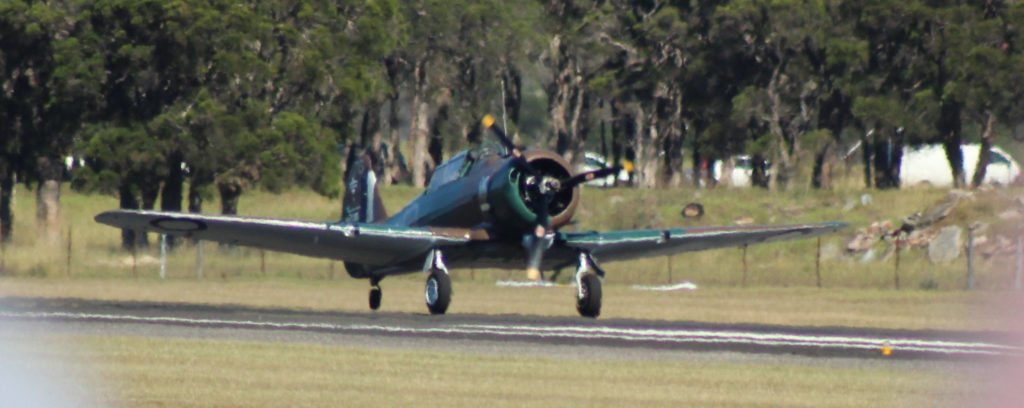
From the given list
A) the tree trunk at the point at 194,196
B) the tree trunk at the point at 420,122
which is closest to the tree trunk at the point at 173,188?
the tree trunk at the point at 194,196

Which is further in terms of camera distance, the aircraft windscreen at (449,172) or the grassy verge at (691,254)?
the grassy verge at (691,254)

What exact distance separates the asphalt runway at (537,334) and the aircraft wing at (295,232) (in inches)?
42.7

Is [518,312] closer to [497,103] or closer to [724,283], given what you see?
[724,283]

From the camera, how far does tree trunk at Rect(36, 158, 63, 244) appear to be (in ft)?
172

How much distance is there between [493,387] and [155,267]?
30.2 metres

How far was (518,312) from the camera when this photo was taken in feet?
91.1

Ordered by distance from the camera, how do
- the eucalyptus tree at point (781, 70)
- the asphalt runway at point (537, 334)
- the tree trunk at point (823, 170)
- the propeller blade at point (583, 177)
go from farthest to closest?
the tree trunk at point (823, 170) < the eucalyptus tree at point (781, 70) < the propeller blade at point (583, 177) < the asphalt runway at point (537, 334)

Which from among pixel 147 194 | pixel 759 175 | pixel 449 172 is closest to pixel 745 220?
pixel 759 175

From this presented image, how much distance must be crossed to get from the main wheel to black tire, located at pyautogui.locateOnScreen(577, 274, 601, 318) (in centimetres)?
199

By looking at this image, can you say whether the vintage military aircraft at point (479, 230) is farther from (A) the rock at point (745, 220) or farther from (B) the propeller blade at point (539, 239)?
(A) the rock at point (745, 220)

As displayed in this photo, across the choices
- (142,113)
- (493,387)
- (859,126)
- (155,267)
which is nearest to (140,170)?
(142,113)

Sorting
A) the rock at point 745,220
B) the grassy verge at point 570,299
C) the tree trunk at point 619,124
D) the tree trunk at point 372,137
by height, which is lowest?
the grassy verge at point 570,299

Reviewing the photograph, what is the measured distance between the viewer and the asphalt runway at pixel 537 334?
1816 centimetres

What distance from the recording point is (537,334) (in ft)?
68.6
